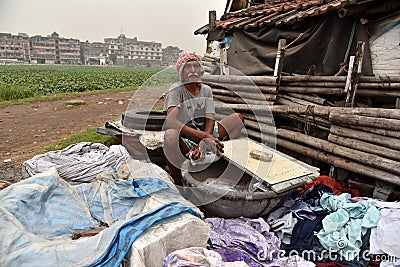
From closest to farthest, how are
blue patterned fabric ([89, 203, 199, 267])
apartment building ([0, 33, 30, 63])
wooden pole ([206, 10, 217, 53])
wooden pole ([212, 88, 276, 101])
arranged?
1. blue patterned fabric ([89, 203, 199, 267])
2. wooden pole ([212, 88, 276, 101])
3. wooden pole ([206, 10, 217, 53])
4. apartment building ([0, 33, 30, 63])

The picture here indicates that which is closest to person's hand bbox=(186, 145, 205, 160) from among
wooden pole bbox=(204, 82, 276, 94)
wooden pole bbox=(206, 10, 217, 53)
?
wooden pole bbox=(204, 82, 276, 94)

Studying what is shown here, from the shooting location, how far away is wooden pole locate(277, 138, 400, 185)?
306cm

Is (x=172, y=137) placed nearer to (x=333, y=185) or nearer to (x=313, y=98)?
(x=333, y=185)

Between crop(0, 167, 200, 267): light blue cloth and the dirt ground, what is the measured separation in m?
1.58

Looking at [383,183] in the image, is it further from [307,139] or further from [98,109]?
[98,109]

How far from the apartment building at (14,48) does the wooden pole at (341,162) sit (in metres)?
71.6

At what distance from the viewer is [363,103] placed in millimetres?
3998

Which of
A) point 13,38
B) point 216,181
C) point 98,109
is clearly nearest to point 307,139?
point 216,181

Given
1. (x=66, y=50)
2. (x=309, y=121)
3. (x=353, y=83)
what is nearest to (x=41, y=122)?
(x=309, y=121)

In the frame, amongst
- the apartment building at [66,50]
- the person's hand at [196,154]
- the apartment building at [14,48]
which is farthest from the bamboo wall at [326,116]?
the apartment building at [66,50]

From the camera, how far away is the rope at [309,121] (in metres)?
3.88

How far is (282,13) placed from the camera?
17.1 ft

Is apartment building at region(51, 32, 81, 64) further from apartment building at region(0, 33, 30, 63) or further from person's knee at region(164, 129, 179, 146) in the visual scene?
person's knee at region(164, 129, 179, 146)

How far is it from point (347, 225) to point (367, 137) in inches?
49.7
